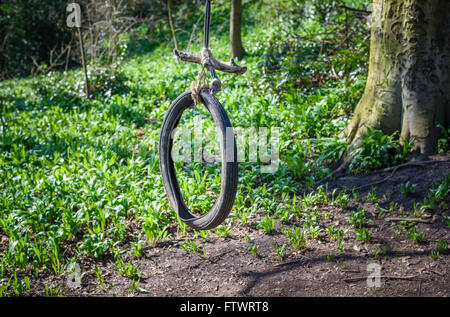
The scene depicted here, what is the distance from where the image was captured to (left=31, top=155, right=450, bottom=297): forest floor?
2.88m

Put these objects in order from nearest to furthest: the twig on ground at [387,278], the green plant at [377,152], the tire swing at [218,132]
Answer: the tire swing at [218,132] < the twig on ground at [387,278] < the green plant at [377,152]

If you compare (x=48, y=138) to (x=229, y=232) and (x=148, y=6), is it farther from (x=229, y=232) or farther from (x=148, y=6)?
Answer: (x=148, y=6)

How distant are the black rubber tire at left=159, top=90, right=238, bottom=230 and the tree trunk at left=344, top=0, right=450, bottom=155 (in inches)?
81.4

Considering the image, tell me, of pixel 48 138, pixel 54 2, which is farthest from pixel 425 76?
pixel 54 2

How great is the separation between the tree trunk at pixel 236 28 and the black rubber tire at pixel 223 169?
5190mm

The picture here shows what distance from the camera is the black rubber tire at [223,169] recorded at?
8.05 feet

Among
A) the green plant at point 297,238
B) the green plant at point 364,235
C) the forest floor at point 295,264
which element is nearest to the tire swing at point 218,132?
the forest floor at point 295,264

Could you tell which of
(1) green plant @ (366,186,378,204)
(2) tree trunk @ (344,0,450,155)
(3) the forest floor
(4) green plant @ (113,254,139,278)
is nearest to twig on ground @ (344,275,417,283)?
(3) the forest floor

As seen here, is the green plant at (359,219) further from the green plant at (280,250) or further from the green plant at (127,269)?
the green plant at (127,269)

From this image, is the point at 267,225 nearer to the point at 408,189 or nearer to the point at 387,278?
the point at 387,278

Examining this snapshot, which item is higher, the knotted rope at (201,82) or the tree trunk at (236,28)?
the tree trunk at (236,28)

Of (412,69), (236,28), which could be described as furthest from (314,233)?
(236,28)

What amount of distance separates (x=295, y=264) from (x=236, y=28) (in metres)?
5.76

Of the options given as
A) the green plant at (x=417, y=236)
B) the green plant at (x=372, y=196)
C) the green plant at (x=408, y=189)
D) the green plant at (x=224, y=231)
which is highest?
the green plant at (x=408, y=189)
